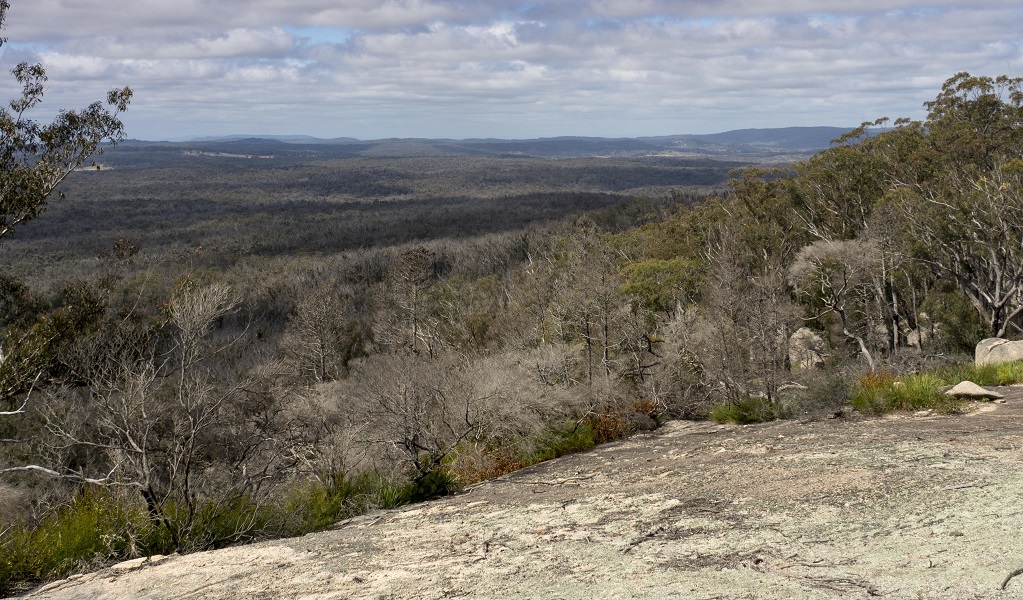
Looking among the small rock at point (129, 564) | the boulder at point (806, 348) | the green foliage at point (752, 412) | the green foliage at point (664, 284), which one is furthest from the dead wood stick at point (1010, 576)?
the boulder at point (806, 348)

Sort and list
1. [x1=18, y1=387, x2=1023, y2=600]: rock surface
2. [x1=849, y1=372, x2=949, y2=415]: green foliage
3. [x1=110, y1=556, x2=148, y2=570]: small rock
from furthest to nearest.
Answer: [x1=849, y1=372, x2=949, y2=415]: green foliage
[x1=110, y1=556, x2=148, y2=570]: small rock
[x1=18, y1=387, x2=1023, y2=600]: rock surface

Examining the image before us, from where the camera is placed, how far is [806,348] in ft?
97.9

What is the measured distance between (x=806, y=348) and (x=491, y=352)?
505 inches

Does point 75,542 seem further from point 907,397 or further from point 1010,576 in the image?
point 907,397

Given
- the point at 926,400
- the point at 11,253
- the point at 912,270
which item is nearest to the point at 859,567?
the point at 926,400

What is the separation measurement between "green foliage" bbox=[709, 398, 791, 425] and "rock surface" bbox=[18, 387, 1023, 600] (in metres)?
4.16

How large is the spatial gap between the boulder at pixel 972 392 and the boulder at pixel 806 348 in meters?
16.9

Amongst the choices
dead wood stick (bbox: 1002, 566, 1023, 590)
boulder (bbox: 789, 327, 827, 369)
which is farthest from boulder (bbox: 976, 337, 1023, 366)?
boulder (bbox: 789, 327, 827, 369)

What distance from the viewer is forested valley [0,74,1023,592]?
867 cm

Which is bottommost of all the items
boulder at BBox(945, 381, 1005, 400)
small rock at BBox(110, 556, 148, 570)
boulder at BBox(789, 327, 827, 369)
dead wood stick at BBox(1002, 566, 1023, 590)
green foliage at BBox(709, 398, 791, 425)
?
boulder at BBox(789, 327, 827, 369)

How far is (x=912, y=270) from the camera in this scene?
29203 mm

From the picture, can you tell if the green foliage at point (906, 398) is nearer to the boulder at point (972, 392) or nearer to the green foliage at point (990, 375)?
the boulder at point (972, 392)

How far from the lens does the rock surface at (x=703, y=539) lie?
4.75m

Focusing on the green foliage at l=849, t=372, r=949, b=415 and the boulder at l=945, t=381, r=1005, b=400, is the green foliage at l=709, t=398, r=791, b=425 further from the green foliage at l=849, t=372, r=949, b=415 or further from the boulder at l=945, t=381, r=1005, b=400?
the boulder at l=945, t=381, r=1005, b=400
